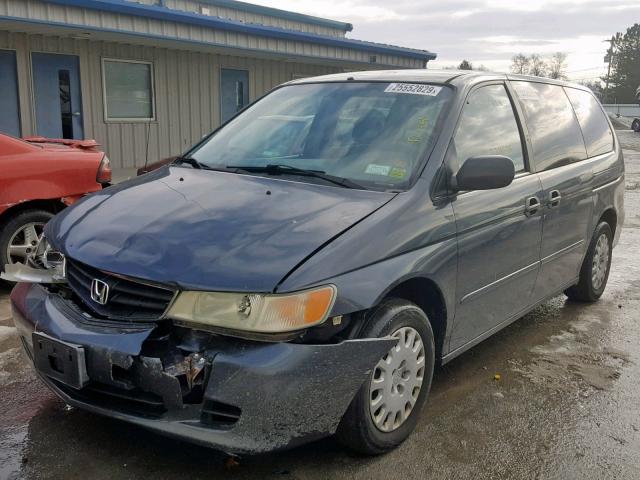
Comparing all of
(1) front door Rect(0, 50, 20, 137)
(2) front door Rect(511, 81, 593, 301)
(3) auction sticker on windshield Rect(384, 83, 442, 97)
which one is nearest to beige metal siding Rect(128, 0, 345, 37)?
(1) front door Rect(0, 50, 20, 137)

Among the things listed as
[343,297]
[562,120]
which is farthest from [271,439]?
[562,120]

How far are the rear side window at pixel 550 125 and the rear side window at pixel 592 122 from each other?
14 cm

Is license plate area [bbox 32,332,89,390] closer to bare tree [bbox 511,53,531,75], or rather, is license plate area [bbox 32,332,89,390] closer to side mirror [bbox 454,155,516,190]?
side mirror [bbox 454,155,516,190]

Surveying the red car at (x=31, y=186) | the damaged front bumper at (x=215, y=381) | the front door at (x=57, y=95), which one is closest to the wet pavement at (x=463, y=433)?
the damaged front bumper at (x=215, y=381)

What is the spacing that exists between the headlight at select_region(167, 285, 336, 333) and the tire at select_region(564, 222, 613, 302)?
354 cm

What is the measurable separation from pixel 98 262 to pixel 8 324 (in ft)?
8.16

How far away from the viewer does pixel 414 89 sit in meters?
3.78

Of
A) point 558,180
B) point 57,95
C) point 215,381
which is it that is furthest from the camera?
point 57,95

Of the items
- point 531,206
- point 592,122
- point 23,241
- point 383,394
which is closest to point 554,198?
point 531,206

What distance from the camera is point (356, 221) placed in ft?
9.46

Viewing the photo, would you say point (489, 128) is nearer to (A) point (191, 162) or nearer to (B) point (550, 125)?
(B) point (550, 125)

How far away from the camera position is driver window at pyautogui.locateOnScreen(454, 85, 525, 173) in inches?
143

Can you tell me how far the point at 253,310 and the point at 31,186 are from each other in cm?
381

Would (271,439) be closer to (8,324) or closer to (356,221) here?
(356,221)
